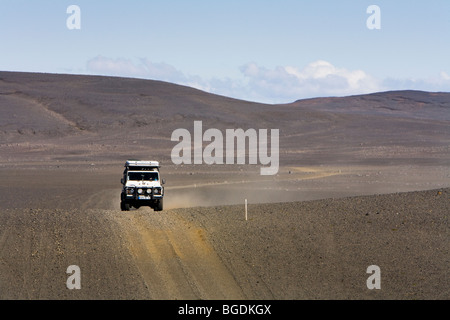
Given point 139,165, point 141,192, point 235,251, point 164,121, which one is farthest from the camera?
point 164,121

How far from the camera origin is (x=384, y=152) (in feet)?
250

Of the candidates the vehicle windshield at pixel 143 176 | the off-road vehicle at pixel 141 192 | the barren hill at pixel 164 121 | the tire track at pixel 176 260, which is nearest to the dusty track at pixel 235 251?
the tire track at pixel 176 260

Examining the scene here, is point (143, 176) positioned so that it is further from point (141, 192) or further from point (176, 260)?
point (176, 260)


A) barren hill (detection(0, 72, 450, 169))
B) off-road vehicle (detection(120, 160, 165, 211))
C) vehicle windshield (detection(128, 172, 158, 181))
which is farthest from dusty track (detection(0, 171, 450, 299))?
barren hill (detection(0, 72, 450, 169))

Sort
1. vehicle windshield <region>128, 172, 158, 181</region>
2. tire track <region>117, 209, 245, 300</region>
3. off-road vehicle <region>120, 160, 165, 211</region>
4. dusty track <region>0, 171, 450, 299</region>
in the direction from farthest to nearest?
vehicle windshield <region>128, 172, 158, 181</region>, off-road vehicle <region>120, 160, 165, 211</region>, dusty track <region>0, 171, 450, 299</region>, tire track <region>117, 209, 245, 300</region>

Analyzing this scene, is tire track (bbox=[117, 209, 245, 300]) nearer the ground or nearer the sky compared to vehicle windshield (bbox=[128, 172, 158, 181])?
nearer the ground

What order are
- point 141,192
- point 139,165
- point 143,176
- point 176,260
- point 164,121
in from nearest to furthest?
point 176,260
point 141,192
point 143,176
point 139,165
point 164,121

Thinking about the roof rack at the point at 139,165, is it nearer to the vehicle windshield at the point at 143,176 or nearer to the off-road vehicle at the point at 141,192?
the off-road vehicle at the point at 141,192

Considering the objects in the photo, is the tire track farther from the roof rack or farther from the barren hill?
the barren hill

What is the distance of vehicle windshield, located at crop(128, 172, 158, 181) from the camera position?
28.2 metres

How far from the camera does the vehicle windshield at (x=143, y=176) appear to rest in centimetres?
2822

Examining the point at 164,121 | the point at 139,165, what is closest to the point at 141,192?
the point at 139,165

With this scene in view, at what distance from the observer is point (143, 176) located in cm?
2831

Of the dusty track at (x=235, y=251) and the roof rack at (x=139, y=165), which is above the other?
the roof rack at (x=139, y=165)
